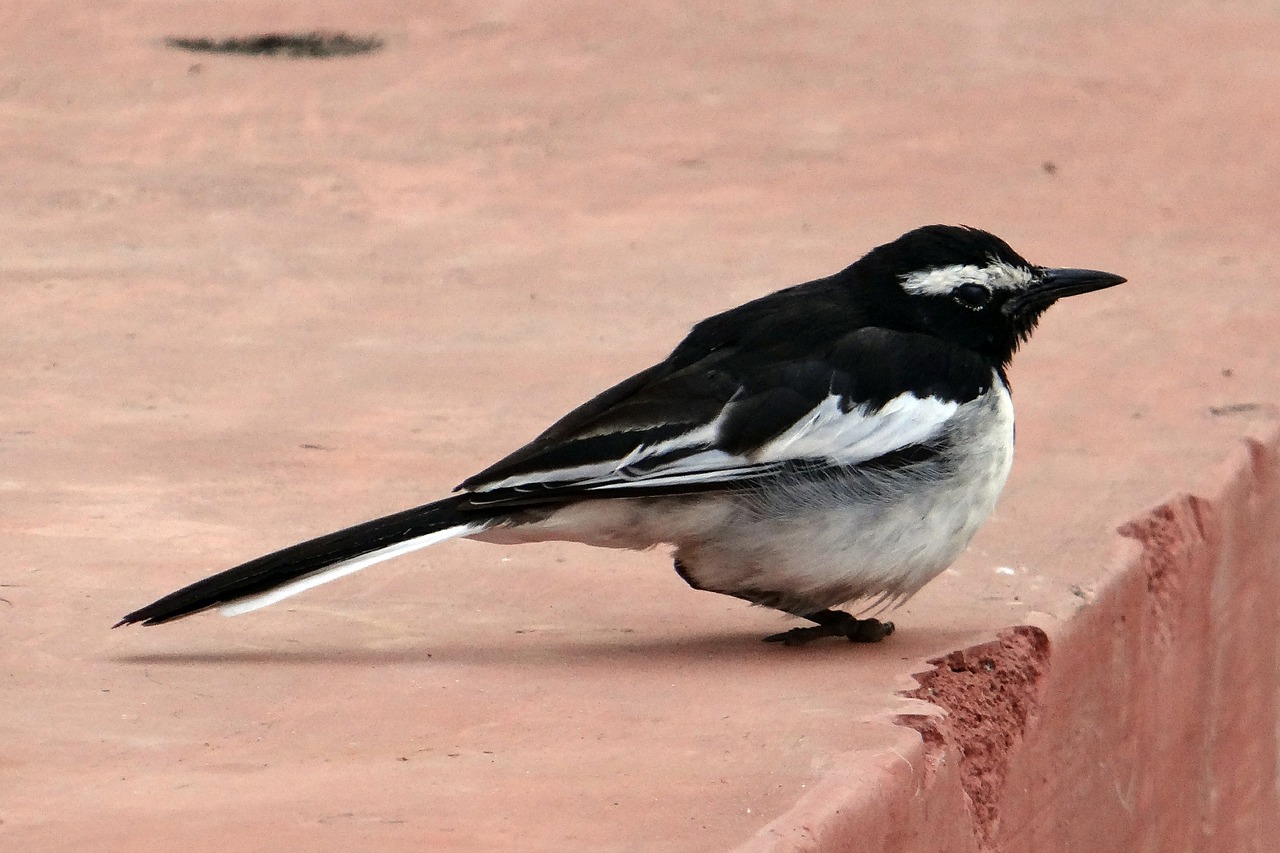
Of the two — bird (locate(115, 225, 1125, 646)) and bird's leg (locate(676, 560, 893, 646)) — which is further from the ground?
bird (locate(115, 225, 1125, 646))

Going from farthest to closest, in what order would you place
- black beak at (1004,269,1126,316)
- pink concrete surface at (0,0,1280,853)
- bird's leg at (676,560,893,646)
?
black beak at (1004,269,1126,316) → bird's leg at (676,560,893,646) → pink concrete surface at (0,0,1280,853)

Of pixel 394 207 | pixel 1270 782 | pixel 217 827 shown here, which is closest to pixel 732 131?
pixel 394 207

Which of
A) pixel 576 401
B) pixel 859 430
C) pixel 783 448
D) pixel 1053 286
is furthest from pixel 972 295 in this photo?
pixel 576 401

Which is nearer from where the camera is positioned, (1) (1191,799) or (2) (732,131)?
(1) (1191,799)

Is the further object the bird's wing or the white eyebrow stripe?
the white eyebrow stripe

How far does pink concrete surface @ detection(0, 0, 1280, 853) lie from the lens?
145 inches

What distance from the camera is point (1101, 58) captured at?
12.7 meters

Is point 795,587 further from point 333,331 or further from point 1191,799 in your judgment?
point 333,331

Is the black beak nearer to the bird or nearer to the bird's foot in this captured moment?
the bird

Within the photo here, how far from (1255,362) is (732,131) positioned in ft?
15.4

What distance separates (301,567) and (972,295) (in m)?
1.61

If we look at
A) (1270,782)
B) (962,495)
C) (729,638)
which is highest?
(962,495)

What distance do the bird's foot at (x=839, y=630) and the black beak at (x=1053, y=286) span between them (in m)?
0.78

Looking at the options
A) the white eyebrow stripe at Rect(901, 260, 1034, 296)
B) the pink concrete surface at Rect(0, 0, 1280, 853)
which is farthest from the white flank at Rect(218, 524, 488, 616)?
the white eyebrow stripe at Rect(901, 260, 1034, 296)
